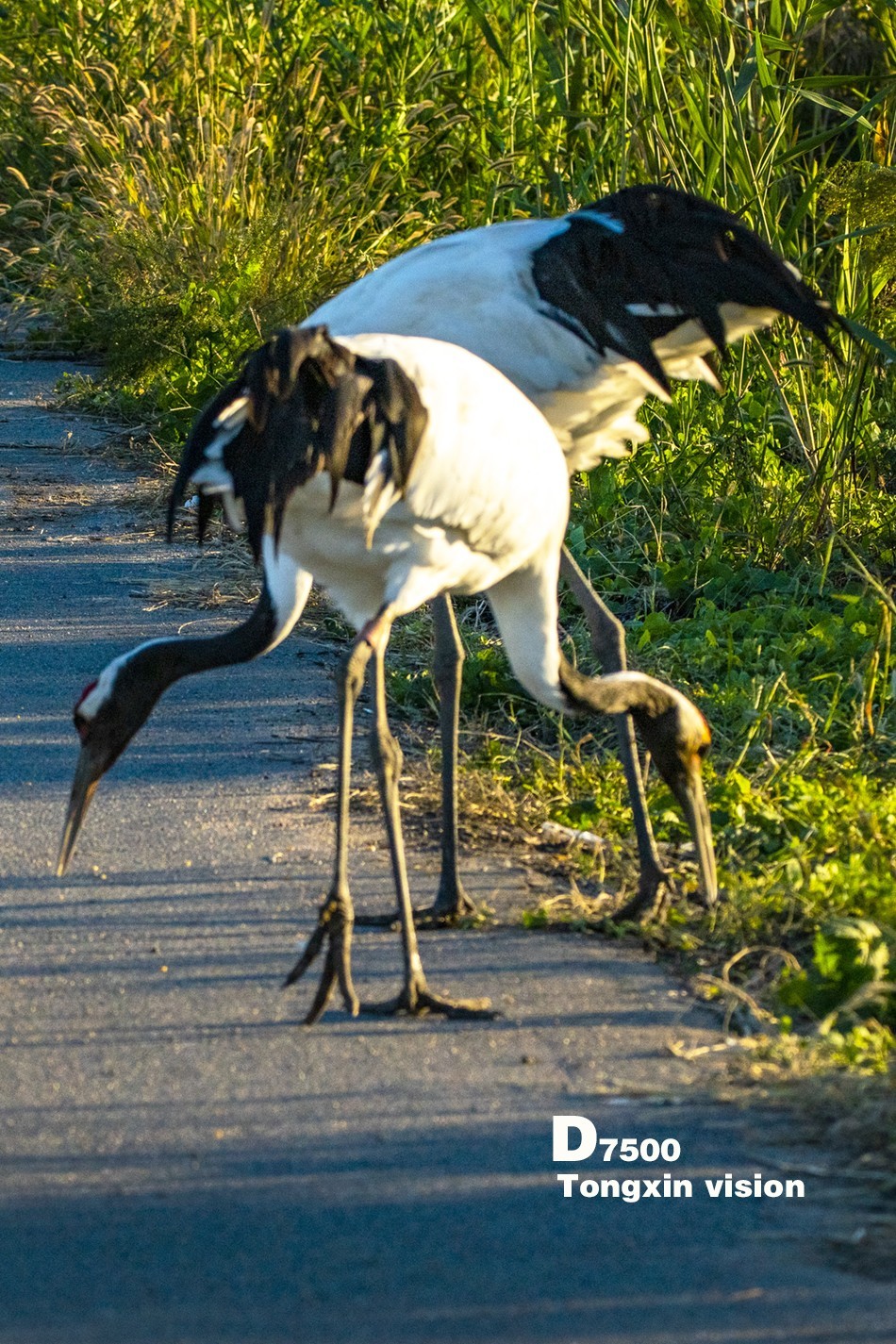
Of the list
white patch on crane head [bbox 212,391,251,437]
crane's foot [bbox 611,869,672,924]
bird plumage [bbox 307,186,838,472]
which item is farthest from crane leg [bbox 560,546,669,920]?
white patch on crane head [bbox 212,391,251,437]

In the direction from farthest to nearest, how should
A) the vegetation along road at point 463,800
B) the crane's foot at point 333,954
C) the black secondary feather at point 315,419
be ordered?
the crane's foot at point 333,954 < the black secondary feather at point 315,419 < the vegetation along road at point 463,800

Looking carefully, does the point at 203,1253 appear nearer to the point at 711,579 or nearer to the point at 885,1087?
the point at 885,1087

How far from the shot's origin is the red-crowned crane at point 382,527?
329cm

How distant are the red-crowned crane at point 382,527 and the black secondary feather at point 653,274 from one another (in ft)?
1.91

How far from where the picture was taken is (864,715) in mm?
4781

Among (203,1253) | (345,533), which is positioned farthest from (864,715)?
(203,1253)

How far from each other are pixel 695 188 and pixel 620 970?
337 centimetres

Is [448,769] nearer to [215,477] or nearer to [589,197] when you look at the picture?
[215,477]

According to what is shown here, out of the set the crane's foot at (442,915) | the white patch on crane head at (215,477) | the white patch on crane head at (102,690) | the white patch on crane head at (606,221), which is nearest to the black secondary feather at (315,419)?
the white patch on crane head at (215,477)

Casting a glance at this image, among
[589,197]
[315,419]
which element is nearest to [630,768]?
[315,419]

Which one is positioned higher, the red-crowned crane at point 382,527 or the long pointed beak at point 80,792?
the red-crowned crane at point 382,527

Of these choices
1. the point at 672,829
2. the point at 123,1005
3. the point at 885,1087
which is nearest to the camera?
the point at 885,1087

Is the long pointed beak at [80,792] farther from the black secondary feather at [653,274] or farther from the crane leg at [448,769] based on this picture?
the black secondary feather at [653,274]

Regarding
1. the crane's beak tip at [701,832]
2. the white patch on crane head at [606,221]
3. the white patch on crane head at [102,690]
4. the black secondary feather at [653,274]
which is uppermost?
the white patch on crane head at [606,221]
